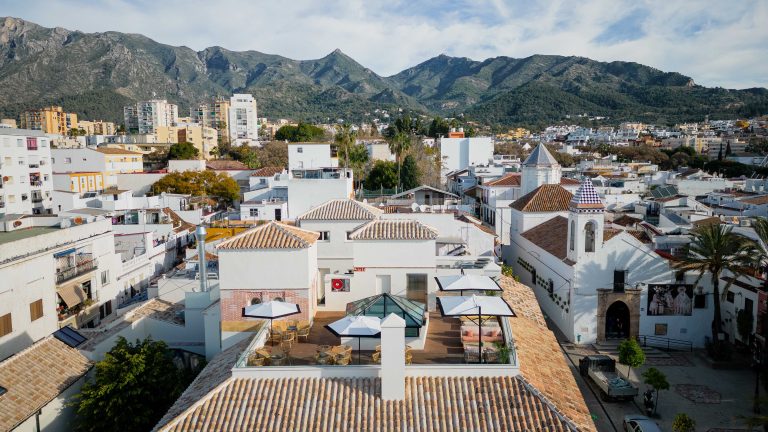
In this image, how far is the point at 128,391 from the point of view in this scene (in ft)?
55.0

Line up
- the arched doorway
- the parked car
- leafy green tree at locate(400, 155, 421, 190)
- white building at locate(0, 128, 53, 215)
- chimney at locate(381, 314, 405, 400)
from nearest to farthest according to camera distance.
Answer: chimney at locate(381, 314, 405, 400) < the parked car < the arched doorway < white building at locate(0, 128, 53, 215) < leafy green tree at locate(400, 155, 421, 190)

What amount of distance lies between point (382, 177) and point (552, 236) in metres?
36.8

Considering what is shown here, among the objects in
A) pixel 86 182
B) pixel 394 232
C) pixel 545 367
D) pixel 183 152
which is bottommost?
pixel 545 367

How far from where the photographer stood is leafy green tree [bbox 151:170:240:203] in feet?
206

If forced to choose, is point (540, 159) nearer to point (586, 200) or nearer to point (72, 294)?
point (586, 200)

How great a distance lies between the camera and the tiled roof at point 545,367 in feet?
41.5

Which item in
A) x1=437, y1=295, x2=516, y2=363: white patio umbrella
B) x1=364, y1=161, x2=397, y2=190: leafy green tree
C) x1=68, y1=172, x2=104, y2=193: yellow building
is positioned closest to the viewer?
x1=437, y1=295, x2=516, y2=363: white patio umbrella

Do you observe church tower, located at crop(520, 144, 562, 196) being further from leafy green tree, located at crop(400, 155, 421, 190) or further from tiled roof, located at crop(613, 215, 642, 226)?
leafy green tree, located at crop(400, 155, 421, 190)

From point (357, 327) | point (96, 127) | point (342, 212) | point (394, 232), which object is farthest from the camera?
point (96, 127)

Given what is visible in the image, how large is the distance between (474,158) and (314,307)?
65547mm

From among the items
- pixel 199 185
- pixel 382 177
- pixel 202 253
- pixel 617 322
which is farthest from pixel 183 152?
pixel 617 322

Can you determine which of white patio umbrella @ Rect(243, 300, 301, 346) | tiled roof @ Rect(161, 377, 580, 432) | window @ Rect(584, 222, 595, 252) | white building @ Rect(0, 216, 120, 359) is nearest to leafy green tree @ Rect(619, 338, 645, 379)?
window @ Rect(584, 222, 595, 252)

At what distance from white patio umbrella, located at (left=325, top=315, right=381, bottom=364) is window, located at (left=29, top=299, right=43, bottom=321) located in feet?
63.8

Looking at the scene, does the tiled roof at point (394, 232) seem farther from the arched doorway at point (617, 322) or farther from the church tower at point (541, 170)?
the church tower at point (541, 170)
